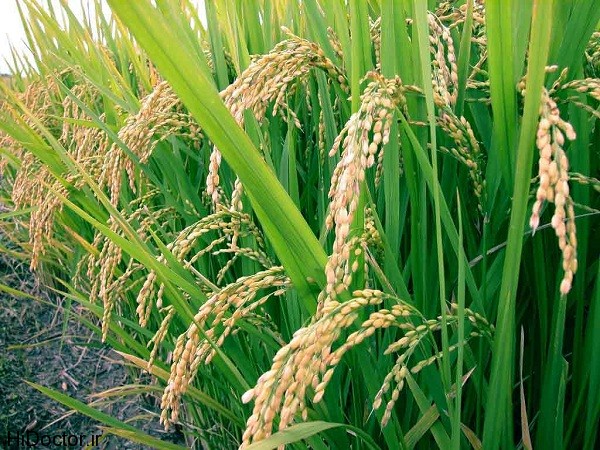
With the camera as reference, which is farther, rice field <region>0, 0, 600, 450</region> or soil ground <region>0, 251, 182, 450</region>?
soil ground <region>0, 251, 182, 450</region>

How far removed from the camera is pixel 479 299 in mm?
996

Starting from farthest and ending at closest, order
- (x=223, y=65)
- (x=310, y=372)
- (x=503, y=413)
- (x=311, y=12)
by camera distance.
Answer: (x=223, y=65), (x=311, y=12), (x=503, y=413), (x=310, y=372)

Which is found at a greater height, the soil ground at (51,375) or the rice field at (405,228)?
the rice field at (405,228)

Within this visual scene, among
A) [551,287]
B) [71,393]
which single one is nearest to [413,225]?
[551,287]

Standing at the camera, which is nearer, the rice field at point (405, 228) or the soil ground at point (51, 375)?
the rice field at point (405, 228)

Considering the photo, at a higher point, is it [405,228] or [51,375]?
[405,228]

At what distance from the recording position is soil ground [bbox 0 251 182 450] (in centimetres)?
264

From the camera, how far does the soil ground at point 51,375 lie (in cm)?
264

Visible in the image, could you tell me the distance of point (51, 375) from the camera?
3.11m

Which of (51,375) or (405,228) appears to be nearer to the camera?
(405,228)

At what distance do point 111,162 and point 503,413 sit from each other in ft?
3.09

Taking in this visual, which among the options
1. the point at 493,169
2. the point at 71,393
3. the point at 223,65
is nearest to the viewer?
the point at 493,169

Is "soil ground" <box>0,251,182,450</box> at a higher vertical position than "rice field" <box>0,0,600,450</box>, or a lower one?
lower

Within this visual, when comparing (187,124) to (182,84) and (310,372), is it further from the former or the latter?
(310,372)
